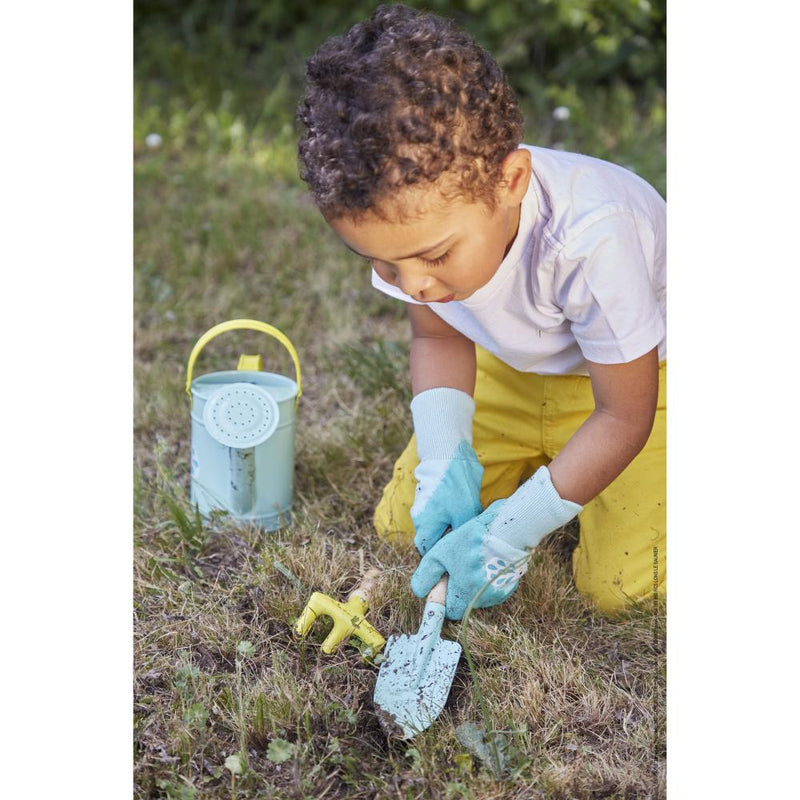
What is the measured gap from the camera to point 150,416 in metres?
2.24

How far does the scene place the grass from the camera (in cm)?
133

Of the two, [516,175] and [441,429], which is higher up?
[516,175]

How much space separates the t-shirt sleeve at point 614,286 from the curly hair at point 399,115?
196 millimetres

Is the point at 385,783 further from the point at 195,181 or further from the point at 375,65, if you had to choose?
the point at 195,181

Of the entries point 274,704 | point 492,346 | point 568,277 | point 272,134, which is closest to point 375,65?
point 568,277

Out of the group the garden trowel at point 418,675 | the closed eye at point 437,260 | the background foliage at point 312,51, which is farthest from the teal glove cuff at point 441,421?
the background foliage at point 312,51

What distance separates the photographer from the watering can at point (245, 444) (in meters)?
1.76

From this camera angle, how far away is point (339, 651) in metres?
1.53

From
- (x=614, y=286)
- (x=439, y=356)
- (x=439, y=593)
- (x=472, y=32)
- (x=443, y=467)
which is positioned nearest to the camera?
(x=614, y=286)

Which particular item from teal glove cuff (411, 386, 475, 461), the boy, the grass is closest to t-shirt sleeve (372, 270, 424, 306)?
the boy

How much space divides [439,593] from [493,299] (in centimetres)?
47

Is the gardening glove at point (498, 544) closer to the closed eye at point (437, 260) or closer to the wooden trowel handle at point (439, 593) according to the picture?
the wooden trowel handle at point (439, 593)

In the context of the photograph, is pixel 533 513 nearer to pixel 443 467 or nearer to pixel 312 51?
pixel 443 467

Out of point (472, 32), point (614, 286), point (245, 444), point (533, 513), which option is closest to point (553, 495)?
point (533, 513)
